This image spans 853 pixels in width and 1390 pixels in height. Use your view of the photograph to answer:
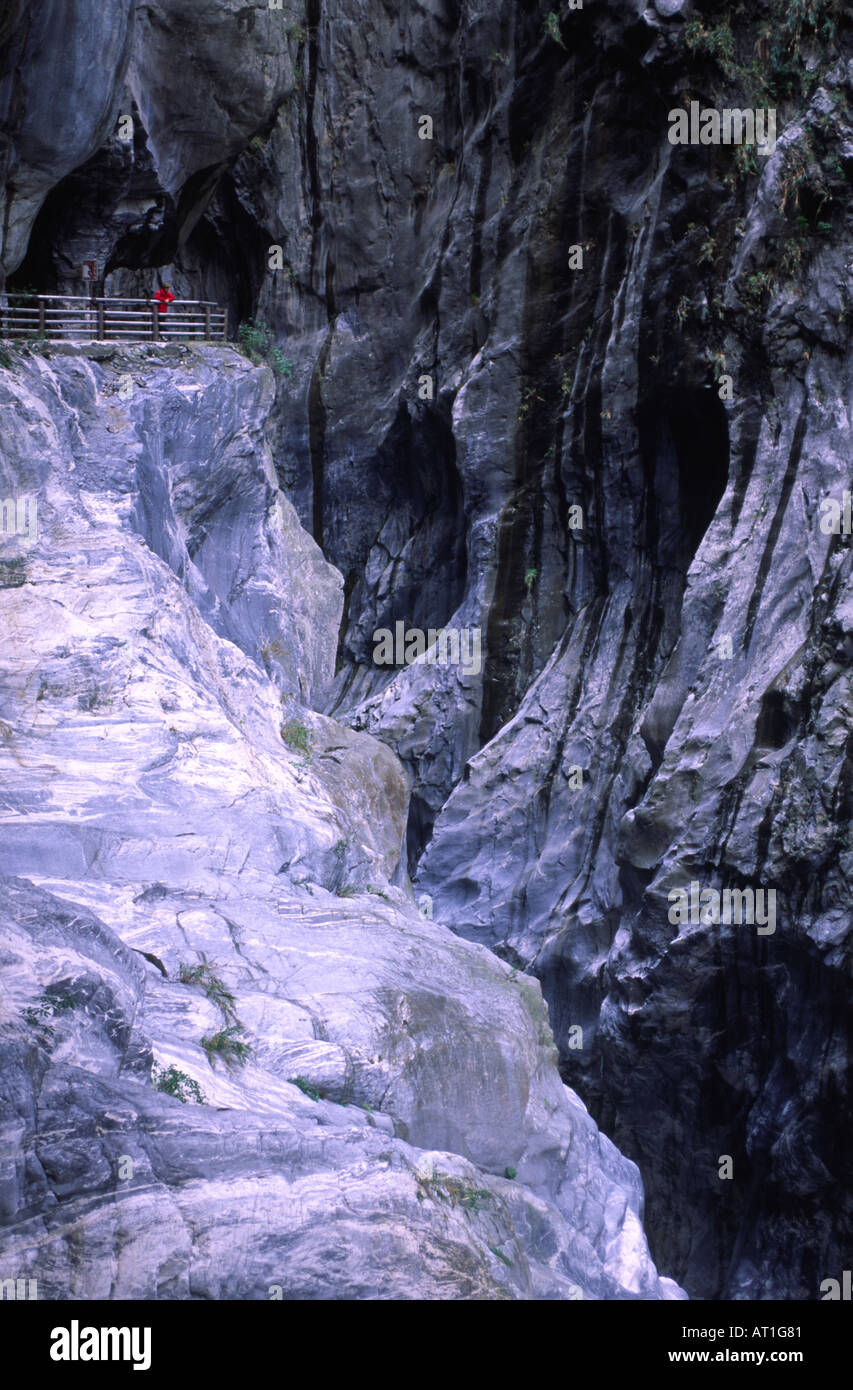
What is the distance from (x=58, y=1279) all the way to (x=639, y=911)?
43.0 feet

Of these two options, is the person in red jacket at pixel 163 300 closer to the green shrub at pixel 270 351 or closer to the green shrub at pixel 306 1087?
the green shrub at pixel 270 351

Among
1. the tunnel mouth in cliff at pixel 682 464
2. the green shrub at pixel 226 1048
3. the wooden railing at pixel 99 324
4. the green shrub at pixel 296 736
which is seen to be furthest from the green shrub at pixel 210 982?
the tunnel mouth in cliff at pixel 682 464

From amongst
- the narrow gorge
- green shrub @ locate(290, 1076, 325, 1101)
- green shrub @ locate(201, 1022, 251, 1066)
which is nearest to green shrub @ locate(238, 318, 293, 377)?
the narrow gorge

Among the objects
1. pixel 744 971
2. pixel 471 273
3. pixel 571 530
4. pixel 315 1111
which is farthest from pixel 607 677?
pixel 315 1111

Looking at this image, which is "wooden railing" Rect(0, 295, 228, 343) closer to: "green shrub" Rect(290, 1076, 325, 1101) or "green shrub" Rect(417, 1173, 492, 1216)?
"green shrub" Rect(290, 1076, 325, 1101)

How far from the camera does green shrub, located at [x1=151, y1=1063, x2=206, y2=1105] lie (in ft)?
24.9

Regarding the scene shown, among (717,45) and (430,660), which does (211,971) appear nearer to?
(430,660)

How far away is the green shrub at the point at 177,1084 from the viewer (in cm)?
758

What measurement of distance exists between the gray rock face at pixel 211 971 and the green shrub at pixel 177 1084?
0.07ft

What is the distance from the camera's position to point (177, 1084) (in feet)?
25.1

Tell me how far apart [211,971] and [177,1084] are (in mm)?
1769

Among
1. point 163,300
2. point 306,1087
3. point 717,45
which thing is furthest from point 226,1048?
point 717,45

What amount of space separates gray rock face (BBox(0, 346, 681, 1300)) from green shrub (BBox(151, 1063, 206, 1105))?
2 centimetres

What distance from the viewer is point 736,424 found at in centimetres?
1933
